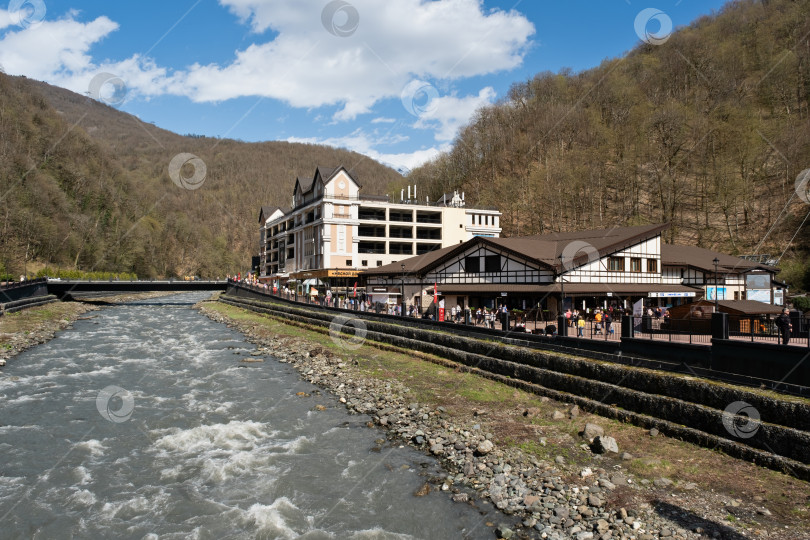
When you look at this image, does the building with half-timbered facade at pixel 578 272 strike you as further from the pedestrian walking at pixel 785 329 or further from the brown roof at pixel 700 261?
the pedestrian walking at pixel 785 329

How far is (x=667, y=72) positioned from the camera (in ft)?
271

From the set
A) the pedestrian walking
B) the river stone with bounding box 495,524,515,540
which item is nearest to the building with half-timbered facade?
the pedestrian walking

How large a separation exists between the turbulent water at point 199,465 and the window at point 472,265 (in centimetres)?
1906

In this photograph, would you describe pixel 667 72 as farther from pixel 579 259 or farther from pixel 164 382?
pixel 164 382

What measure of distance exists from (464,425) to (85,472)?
40.8 ft

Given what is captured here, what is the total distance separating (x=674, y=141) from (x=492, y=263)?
42.6m

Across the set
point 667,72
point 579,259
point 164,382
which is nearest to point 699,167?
point 667,72

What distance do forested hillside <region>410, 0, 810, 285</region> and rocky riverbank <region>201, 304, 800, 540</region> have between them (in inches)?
1770

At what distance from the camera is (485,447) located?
1542 centimetres

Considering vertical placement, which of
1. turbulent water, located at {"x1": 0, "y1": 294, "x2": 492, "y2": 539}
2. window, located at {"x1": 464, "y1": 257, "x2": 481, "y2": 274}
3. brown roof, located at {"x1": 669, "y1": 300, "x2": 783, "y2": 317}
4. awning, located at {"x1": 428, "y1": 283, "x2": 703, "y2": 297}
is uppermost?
window, located at {"x1": 464, "y1": 257, "x2": 481, "y2": 274}

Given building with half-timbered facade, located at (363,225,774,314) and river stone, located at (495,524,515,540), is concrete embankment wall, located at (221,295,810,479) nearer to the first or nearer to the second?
river stone, located at (495,524,515,540)

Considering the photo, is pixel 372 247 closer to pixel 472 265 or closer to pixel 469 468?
pixel 472 265

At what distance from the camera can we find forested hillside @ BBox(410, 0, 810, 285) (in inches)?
2288

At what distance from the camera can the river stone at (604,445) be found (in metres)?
14.8
